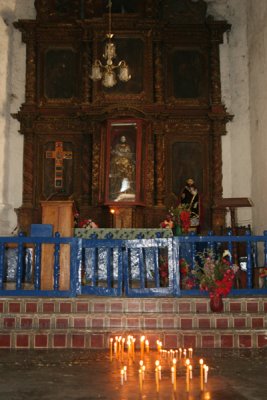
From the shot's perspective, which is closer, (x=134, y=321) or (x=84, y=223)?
(x=134, y=321)

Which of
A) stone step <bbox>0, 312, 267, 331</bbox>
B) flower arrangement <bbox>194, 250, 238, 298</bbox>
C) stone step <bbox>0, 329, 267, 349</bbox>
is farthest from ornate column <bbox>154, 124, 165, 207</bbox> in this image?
stone step <bbox>0, 329, 267, 349</bbox>

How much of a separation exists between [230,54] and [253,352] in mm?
8085

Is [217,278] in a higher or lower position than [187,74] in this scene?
lower

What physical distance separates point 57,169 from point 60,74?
2198 millimetres

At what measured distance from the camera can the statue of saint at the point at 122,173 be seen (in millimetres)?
10469

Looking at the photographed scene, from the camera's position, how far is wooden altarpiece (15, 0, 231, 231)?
10984mm

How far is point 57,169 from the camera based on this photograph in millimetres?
11242

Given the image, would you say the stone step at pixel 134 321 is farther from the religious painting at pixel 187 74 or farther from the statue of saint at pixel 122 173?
the religious painting at pixel 187 74

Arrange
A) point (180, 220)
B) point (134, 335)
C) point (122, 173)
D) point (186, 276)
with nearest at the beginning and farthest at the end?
1. point (134, 335)
2. point (186, 276)
3. point (180, 220)
4. point (122, 173)

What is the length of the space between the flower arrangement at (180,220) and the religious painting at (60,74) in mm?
3715

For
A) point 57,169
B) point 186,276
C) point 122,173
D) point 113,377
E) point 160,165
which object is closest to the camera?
point 113,377

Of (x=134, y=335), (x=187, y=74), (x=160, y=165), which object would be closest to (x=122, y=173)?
(x=160, y=165)

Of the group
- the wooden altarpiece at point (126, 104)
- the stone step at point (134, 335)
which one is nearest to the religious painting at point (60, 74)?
the wooden altarpiece at point (126, 104)

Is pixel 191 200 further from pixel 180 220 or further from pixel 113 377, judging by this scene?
pixel 113 377
